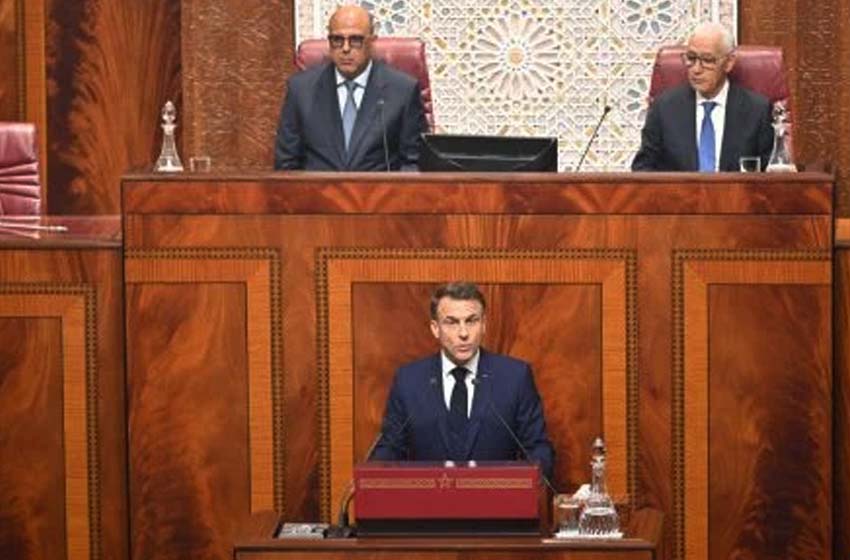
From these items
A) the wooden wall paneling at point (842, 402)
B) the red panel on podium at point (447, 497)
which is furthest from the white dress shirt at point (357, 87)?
the red panel on podium at point (447, 497)

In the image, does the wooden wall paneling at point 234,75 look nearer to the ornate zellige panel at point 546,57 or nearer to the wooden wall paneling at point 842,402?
the ornate zellige panel at point 546,57

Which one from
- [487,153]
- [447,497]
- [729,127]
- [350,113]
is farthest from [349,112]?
[447,497]

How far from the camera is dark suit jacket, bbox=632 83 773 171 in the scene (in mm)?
8164

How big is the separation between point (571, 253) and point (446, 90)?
256 centimetres

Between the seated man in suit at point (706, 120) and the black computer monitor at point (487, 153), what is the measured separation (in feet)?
2.49

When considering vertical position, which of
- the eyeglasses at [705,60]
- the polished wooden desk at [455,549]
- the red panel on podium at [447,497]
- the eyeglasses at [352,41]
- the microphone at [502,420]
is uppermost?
the eyeglasses at [352,41]

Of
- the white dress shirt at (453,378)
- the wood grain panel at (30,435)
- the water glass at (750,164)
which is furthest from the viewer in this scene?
the water glass at (750,164)

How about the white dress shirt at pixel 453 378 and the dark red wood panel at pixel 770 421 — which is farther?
the dark red wood panel at pixel 770 421

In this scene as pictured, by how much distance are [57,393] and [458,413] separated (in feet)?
3.80

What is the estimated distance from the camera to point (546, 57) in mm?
9797

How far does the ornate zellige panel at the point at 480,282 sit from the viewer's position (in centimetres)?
732

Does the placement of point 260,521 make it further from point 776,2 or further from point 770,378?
point 776,2

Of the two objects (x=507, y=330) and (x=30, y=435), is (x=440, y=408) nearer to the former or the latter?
(x=507, y=330)

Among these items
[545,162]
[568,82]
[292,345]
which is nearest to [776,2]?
[568,82]
